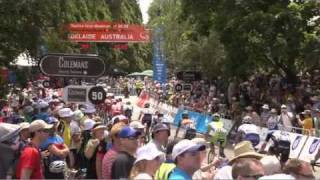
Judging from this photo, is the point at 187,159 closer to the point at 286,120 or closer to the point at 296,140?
the point at 296,140

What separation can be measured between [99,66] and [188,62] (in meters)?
34.7

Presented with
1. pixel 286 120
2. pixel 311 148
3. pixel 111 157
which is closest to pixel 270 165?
pixel 111 157

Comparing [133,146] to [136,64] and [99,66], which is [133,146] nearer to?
[99,66]

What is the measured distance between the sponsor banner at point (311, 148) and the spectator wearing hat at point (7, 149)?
1222 cm

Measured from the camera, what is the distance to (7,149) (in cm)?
786

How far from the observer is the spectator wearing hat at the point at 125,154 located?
682 centimetres

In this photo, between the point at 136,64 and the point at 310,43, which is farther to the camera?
the point at 136,64

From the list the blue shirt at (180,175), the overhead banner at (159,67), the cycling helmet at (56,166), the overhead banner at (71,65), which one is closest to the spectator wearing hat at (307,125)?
Result: the overhead banner at (71,65)

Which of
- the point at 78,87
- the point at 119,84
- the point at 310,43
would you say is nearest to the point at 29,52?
the point at 78,87

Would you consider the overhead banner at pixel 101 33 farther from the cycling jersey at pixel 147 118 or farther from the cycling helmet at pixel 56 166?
the cycling helmet at pixel 56 166

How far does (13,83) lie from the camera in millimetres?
22812

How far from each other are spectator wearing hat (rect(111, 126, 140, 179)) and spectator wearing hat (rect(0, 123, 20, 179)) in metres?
1.46

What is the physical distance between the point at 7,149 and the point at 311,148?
12.7m

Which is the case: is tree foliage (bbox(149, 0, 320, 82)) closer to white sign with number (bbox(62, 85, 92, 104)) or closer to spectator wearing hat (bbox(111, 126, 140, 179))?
white sign with number (bbox(62, 85, 92, 104))
